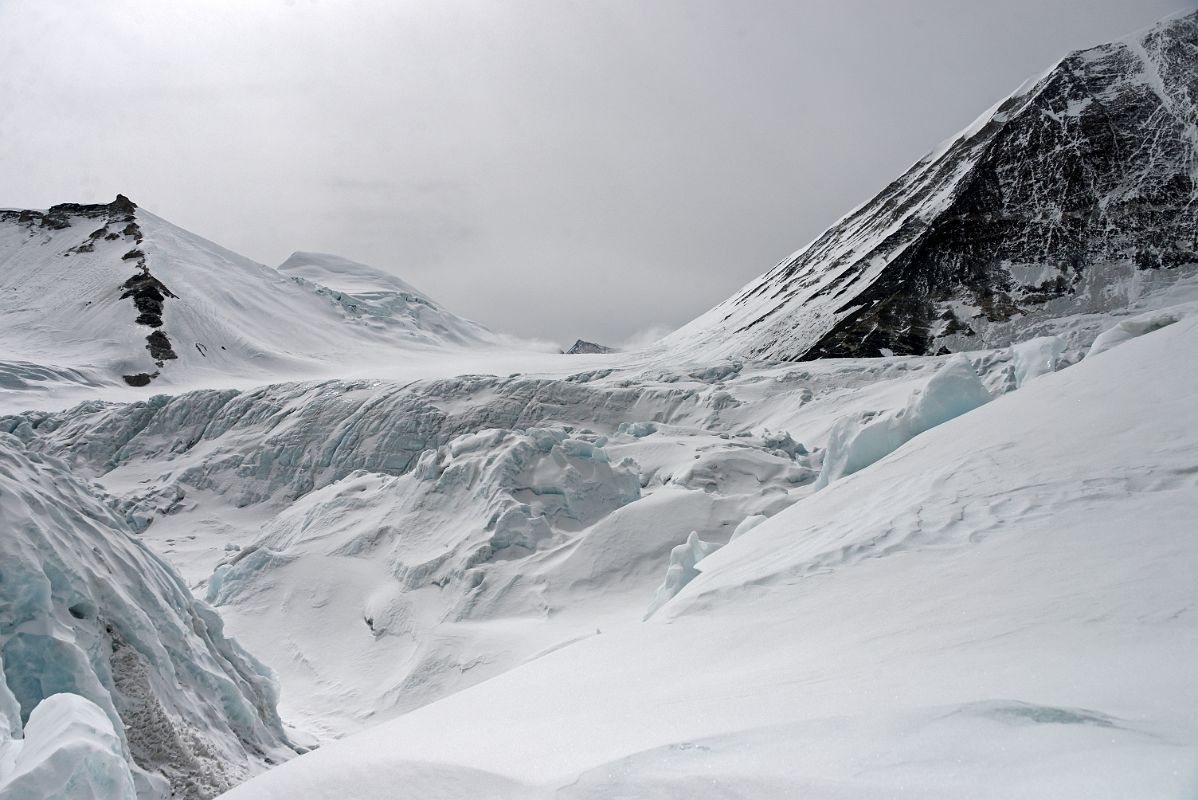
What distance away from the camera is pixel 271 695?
340 inches

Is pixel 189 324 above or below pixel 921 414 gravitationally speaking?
above

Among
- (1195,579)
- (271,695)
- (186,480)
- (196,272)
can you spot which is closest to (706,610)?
(1195,579)

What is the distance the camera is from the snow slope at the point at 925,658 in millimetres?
2340

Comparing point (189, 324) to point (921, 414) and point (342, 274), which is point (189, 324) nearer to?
point (342, 274)

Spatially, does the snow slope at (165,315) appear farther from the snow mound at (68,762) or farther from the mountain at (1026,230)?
the snow mound at (68,762)

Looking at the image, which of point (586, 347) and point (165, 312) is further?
point (586, 347)

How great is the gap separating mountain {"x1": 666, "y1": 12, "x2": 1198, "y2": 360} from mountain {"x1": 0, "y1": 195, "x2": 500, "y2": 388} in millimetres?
30514

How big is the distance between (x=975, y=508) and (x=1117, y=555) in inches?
54.7

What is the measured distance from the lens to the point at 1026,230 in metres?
54.5

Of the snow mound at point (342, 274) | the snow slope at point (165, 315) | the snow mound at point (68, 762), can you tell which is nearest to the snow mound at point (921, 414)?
the snow mound at point (68, 762)

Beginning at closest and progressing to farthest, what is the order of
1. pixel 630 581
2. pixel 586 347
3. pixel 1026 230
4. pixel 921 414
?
→ pixel 921 414 < pixel 630 581 < pixel 1026 230 < pixel 586 347

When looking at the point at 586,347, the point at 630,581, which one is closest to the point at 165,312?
the point at 630,581

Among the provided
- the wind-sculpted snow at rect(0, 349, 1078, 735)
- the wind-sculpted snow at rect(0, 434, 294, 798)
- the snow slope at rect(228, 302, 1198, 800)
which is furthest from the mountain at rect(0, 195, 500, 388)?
the snow slope at rect(228, 302, 1198, 800)

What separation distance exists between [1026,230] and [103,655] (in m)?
60.9
